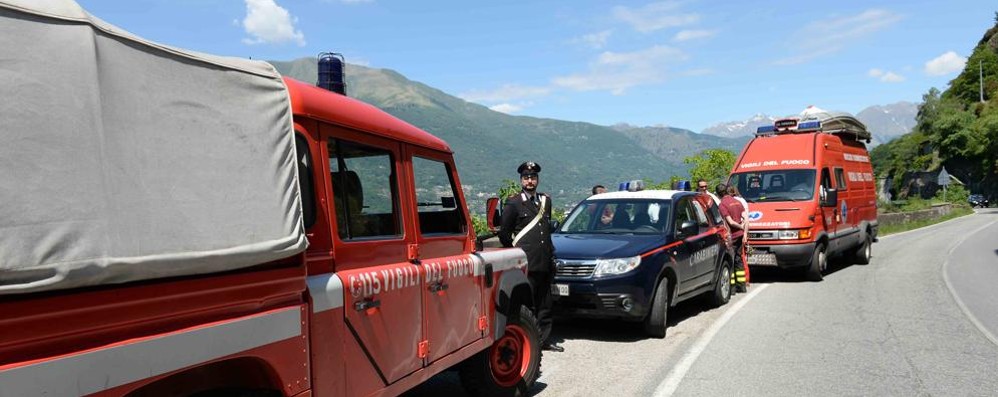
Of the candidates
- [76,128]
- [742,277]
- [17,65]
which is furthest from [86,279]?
[742,277]


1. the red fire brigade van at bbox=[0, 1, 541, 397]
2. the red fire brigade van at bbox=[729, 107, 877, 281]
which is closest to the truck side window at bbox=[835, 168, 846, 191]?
the red fire brigade van at bbox=[729, 107, 877, 281]

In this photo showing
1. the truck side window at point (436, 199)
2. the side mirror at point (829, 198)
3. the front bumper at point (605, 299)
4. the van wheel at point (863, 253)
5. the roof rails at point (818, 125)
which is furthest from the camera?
the van wheel at point (863, 253)

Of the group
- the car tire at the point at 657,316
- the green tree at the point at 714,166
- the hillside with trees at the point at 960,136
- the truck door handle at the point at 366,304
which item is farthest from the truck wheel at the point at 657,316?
the hillside with trees at the point at 960,136

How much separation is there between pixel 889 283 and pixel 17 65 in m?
13.4

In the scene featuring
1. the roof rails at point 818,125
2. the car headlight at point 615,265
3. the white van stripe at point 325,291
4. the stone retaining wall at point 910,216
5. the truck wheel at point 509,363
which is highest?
the roof rails at point 818,125

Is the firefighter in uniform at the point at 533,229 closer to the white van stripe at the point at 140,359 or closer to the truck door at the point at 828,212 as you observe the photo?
the white van stripe at the point at 140,359

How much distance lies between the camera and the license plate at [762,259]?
40.9ft

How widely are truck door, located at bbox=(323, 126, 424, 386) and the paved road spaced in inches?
82.1

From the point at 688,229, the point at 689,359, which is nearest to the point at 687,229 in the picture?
the point at 688,229

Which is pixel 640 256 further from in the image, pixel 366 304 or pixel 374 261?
pixel 366 304

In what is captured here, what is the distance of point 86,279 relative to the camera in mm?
2000

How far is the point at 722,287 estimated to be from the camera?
9.93 meters

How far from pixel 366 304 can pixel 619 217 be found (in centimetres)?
616

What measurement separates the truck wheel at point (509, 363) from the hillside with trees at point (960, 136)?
83.4 meters
